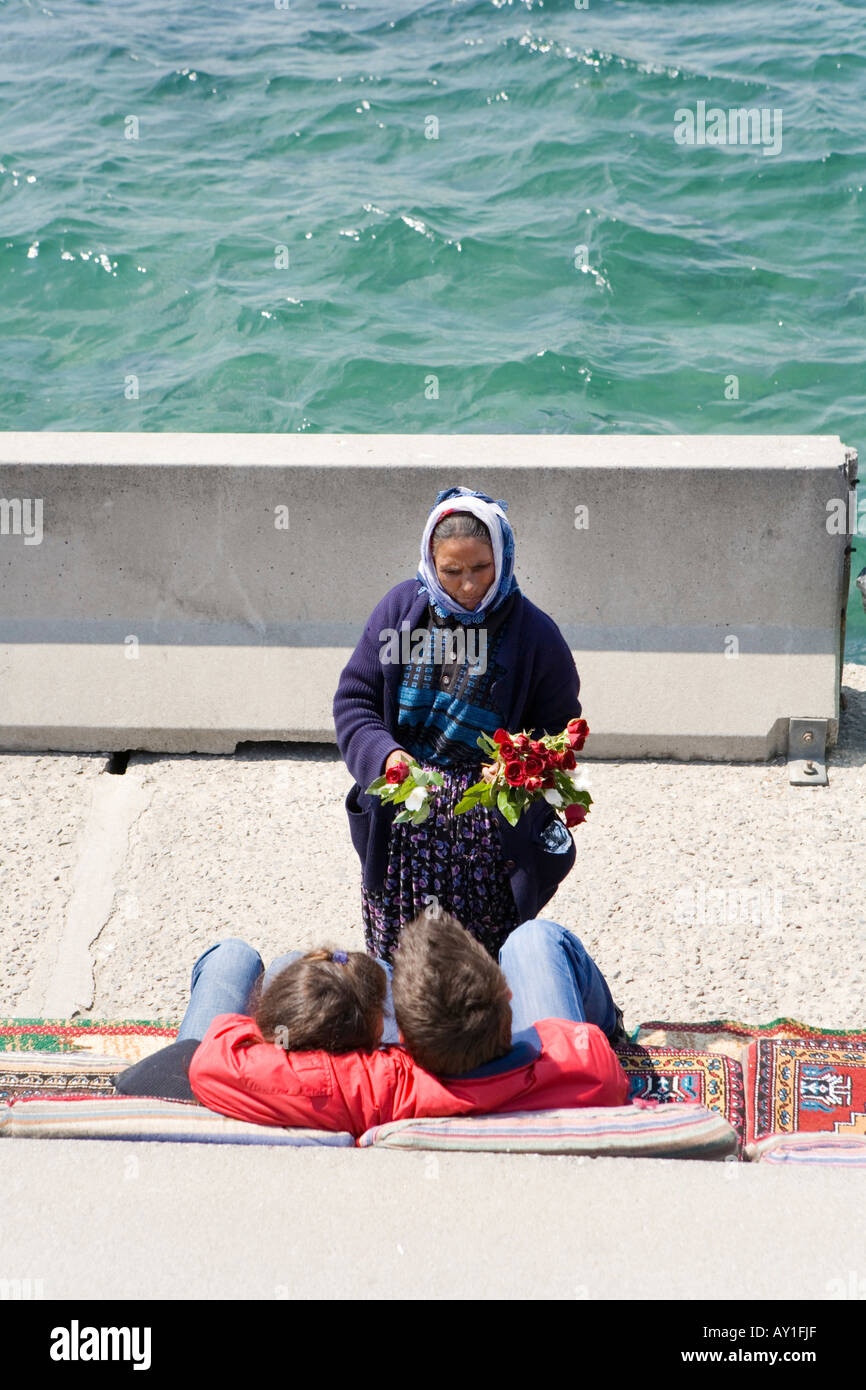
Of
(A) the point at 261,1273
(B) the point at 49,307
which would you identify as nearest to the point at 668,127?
(B) the point at 49,307

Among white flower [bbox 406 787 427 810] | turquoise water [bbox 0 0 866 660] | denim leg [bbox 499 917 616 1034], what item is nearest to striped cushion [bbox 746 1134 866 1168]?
denim leg [bbox 499 917 616 1034]

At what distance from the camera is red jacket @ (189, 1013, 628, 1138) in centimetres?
292

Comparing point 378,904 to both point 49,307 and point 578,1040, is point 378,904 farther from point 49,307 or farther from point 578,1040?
point 49,307

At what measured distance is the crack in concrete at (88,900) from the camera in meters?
4.56

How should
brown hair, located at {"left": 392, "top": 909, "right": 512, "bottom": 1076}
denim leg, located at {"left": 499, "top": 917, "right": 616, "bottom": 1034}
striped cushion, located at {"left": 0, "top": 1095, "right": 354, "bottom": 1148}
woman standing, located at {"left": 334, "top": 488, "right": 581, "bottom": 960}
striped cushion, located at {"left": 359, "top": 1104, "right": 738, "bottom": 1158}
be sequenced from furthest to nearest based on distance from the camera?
woman standing, located at {"left": 334, "top": 488, "right": 581, "bottom": 960}, denim leg, located at {"left": 499, "top": 917, "right": 616, "bottom": 1034}, brown hair, located at {"left": 392, "top": 909, "right": 512, "bottom": 1076}, striped cushion, located at {"left": 0, "top": 1095, "right": 354, "bottom": 1148}, striped cushion, located at {"left": 359, "top": 1104, "right": 738, "bottom": 1158}

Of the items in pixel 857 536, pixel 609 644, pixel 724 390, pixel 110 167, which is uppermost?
pixel 110 167

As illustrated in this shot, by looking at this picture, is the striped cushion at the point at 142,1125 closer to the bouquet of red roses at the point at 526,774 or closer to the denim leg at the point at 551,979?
the denim leg at the point at 551,979

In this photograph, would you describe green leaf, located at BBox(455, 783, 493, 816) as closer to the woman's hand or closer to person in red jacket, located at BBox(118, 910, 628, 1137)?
the woman's hand

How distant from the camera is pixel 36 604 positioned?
18.6ft

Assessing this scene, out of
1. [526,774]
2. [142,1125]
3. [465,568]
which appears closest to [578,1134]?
[142,1125]

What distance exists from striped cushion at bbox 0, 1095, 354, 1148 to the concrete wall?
2.88 m

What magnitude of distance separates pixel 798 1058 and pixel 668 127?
517 inches

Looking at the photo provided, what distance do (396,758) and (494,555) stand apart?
23.8 inches

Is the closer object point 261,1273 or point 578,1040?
point 261,1273
